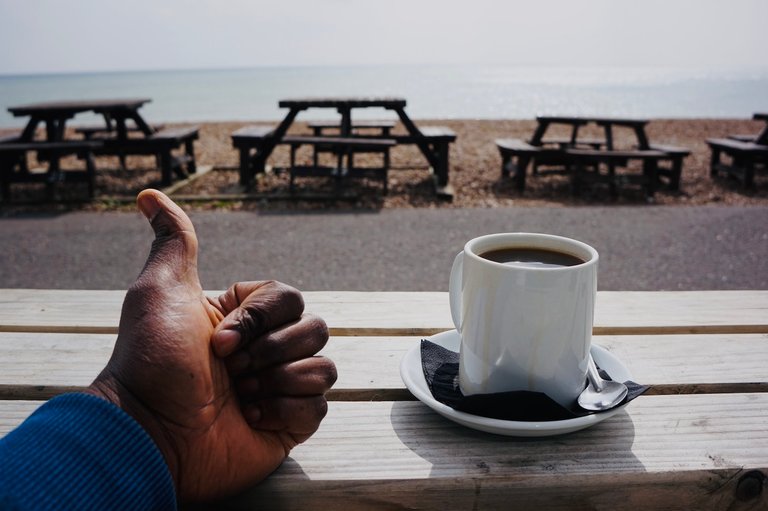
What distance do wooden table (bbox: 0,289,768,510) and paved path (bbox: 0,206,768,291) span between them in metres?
3.26

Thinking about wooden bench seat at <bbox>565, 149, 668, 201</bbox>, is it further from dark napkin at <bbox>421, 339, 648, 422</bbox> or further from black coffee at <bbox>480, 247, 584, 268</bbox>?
dark napkin at <bbox>421, 339, 648, 422</bbox>

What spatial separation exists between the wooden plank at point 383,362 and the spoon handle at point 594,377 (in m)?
0.13

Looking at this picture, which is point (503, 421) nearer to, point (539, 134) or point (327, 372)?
point (327, 372)

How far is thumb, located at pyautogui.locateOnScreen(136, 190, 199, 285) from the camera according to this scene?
90 cm

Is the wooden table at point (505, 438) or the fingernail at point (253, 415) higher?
Result: the fingernail at point (253, 415)

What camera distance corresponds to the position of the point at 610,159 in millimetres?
7625

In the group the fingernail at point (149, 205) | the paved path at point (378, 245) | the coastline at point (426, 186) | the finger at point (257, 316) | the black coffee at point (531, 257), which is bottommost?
the paved path at point (378, 245)

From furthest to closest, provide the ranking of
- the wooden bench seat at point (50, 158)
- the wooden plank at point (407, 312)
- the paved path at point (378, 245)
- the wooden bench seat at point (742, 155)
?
the wooden bench seat at point (742, 155) < the wooden bench seat at point (50, 158) < the paved path at point (378, 245) < the wooden plank at point (407, 312)

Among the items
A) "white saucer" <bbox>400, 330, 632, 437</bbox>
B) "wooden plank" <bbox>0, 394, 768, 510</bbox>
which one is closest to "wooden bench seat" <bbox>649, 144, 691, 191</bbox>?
"white saucer" <bbox>400, 330, 632, 437</bbox>

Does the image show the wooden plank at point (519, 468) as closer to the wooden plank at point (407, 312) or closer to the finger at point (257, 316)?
the finger at point (257, 316)

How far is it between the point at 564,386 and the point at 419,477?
0.26 m

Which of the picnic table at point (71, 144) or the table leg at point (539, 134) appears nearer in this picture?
the picnic table at point (71, 144)

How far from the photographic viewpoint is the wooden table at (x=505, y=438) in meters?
0.82

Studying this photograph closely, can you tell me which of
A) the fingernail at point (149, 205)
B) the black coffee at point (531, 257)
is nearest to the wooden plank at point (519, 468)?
the black coffee at point (531, 257)
